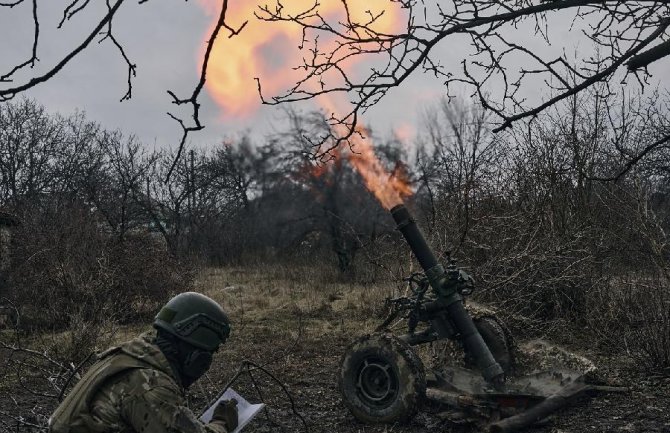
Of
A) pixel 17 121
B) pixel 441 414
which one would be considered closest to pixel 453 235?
pixel 441 414

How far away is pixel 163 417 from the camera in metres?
3.16

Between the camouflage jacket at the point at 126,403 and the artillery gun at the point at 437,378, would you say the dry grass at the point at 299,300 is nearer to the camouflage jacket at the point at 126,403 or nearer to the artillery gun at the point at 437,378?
the artillery gun at the point at 437,378

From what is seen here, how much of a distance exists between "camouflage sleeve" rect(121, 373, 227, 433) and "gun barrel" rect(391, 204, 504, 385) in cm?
411

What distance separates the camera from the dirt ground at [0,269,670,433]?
677cm

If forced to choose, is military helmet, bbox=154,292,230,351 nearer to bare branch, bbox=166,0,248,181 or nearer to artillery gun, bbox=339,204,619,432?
bare branch, bbox=166,0,248,181

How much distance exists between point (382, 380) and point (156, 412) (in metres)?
4.23

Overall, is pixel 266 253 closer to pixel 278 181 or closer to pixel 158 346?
pixel 278 181

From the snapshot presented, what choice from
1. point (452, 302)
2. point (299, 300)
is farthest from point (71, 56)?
point (299, 300)

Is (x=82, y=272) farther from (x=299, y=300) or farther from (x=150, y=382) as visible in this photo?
(x=150, y=382)

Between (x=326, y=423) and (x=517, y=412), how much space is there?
220cm

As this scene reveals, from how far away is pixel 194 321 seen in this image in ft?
11.9

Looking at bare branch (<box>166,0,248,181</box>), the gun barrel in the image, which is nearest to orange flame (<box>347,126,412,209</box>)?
the gun barrel

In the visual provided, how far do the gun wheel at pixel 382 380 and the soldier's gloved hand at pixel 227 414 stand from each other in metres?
3.12

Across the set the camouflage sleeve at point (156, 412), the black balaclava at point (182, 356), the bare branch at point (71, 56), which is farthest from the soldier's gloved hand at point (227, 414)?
the bare branch at point (71, 56)
